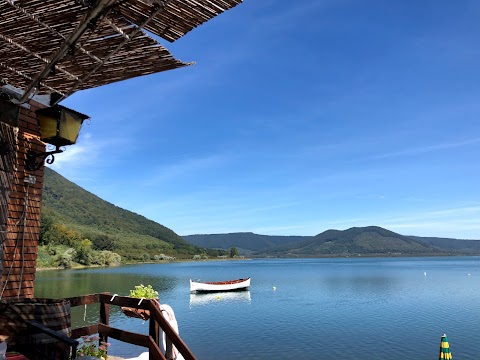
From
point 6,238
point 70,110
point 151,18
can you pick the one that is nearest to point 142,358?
point 6,238

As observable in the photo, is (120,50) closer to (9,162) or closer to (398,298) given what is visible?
(9,162)

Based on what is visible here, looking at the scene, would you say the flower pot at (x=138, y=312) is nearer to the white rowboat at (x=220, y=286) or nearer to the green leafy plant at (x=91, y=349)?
the green leafy plant at (x=91, y=349)

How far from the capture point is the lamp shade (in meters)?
6.85

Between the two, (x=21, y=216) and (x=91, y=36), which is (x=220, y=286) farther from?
(x=91, y=36)

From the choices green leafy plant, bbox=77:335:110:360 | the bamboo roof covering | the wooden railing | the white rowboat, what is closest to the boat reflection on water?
the white rowboat

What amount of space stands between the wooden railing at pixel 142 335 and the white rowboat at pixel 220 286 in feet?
208

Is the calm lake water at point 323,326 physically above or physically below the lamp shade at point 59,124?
below

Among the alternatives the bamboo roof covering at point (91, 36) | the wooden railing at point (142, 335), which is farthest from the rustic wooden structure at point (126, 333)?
the bamboo roof covering at point (91, 36)

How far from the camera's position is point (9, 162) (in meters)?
7.47

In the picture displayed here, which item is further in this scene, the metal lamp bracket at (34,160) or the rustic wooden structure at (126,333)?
the metal lamp bracket at (34,160)

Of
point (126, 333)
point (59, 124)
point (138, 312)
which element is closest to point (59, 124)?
point (59, 124)

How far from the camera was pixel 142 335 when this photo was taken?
7.59 meters

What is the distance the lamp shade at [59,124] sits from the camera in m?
6.85

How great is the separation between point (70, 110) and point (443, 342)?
15.8 m
